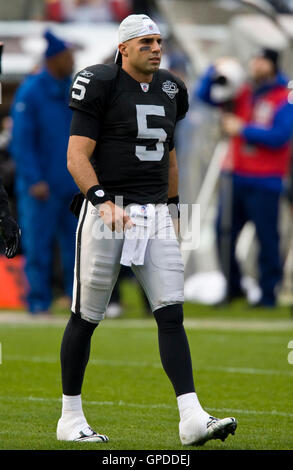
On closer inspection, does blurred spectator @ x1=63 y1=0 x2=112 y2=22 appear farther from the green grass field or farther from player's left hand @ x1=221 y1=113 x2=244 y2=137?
the green grass field

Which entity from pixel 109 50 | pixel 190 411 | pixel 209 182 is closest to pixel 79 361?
pixel 190 411

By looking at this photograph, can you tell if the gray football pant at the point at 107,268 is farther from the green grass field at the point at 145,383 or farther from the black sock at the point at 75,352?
the green grass field at the point at 145,383

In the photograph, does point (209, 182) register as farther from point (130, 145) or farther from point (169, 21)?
point (130, 145)

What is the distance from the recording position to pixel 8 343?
30.0 ft

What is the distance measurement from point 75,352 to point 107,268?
419 mm

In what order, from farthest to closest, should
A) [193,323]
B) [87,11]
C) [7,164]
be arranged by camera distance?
[87,11] → [7,164] → [193,323]

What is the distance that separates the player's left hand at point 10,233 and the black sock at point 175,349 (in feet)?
2.95

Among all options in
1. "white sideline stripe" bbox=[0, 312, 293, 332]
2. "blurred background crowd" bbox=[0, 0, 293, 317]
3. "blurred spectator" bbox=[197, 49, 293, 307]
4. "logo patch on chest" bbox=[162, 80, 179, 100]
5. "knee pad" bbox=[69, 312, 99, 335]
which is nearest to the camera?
"knee pad" bbox=[69, 312, 99, 335]

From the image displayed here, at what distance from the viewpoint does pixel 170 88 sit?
545 centimetres

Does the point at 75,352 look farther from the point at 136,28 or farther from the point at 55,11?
the point at 55,11

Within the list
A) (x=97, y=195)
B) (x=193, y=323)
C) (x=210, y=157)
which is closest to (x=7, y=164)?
(x=210, y=157)

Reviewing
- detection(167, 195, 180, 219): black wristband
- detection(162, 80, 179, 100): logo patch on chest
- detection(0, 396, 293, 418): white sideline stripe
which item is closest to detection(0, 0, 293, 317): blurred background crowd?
detection(0, 396, 293, 418): white sideline stripe

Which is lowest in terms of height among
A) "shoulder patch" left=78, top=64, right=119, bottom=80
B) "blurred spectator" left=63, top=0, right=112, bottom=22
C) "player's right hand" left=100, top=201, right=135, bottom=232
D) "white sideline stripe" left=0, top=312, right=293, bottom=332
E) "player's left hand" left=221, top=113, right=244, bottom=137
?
"white sideline stripe" left=0, top=312, right=293, bottom=332

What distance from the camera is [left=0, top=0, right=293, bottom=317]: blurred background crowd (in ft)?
36.0
